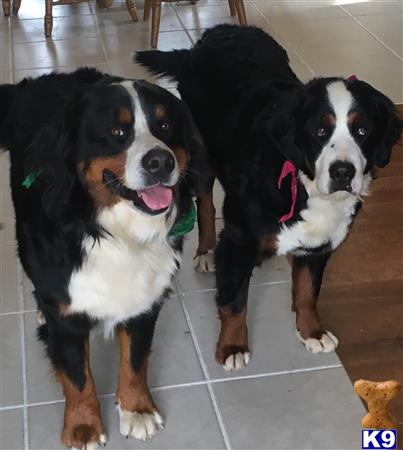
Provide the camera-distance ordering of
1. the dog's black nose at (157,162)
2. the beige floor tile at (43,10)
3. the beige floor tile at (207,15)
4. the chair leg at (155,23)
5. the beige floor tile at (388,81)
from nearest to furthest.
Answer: the dog's black nose at (157,162) → the beige floor tile at (388,81) → the chair leg at (155,23) → the beige floor tile at (207,15) → the beige floor tile at (43,10)

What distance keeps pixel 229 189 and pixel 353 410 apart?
646 millimetres

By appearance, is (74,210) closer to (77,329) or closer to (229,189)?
(77,329)

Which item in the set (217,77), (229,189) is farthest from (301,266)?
(217,77)

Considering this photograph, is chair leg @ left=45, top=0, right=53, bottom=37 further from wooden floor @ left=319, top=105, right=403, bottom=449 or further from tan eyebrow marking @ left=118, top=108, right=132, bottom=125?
tan eyebrow marking @ left=118, top=108, right=132, bottom=125

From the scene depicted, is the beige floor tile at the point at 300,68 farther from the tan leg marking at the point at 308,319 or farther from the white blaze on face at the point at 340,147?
the white blaze on face at the point at 340,147

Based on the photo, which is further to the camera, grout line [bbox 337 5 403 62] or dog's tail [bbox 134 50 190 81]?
grout line [bbox 337 5 403 62]

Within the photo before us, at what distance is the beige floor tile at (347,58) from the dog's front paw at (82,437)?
2.41 meters

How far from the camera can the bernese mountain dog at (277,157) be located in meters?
1.75

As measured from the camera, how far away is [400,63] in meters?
3.90

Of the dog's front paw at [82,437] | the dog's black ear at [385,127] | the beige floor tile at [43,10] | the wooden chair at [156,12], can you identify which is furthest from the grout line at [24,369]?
the beige floor tile at [43,10]

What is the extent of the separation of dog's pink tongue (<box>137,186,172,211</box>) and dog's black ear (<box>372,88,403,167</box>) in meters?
0.55

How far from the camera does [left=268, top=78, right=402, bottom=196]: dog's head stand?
5.68 ft

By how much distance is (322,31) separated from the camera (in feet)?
14.2

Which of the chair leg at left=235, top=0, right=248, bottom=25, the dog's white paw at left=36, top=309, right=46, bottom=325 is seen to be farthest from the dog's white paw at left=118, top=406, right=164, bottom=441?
the chair leg at left=235, top=0, right=248, bottom=25
